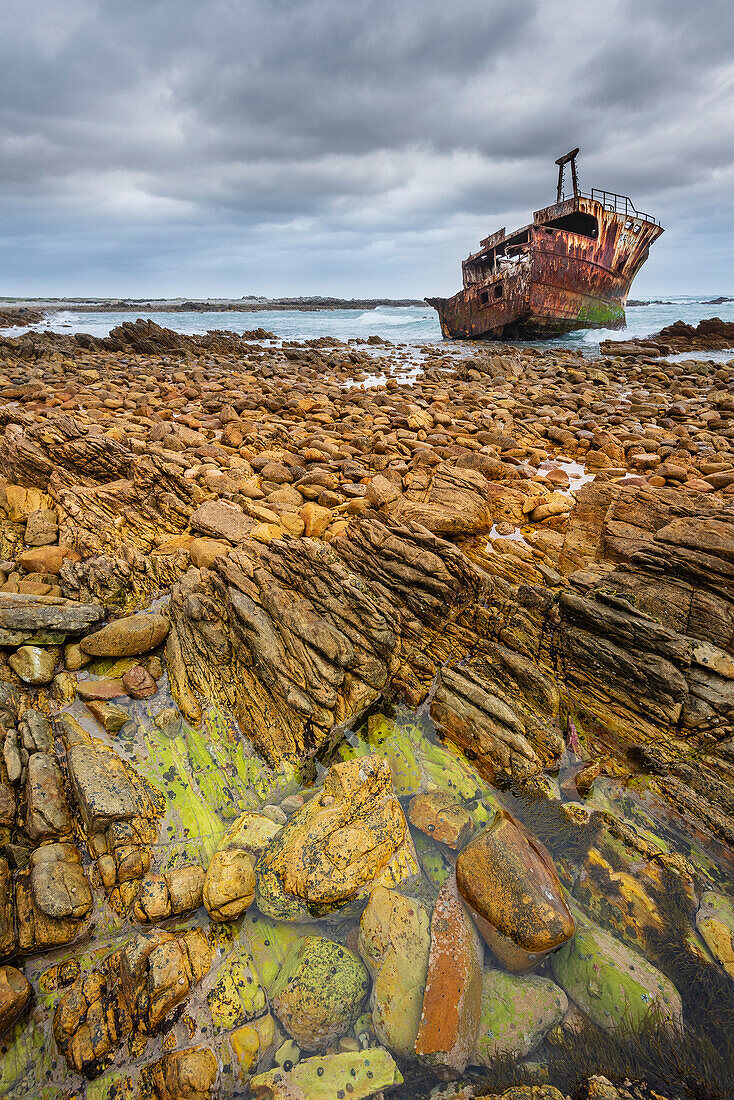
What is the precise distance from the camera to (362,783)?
384 centimetres

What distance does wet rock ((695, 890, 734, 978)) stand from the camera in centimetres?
294

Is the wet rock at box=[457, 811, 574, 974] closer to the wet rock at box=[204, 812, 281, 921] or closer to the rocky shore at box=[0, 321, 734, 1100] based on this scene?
the rocky shore at box=[0, 321, 734, 1100]

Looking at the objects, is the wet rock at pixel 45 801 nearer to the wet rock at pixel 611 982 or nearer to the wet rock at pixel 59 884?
the wet rock at pixel 59 884

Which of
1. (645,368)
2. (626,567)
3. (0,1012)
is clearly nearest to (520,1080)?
(0,1012)

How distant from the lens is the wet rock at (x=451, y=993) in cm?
267

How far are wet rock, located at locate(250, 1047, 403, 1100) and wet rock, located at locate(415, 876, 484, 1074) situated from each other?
8.4 inches

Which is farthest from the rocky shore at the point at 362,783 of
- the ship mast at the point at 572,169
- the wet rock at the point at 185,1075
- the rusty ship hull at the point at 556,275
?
the ship mast at the point at 572,169

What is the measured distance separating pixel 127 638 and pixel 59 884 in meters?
2.27

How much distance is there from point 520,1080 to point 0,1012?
A: 2755 millimetres

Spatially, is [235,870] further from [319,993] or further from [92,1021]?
[92,1021]

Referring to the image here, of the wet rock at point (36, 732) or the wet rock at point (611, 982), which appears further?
the wet rock at point (36, 732)

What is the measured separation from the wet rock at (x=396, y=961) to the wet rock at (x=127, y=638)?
125 inches

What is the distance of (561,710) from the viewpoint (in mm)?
4359

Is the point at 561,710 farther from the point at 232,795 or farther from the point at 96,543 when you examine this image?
the point at 96,543
